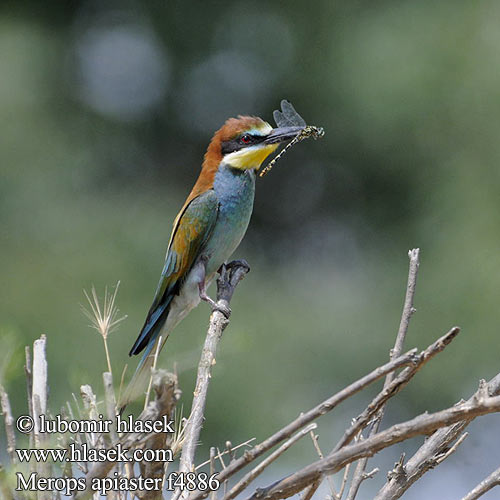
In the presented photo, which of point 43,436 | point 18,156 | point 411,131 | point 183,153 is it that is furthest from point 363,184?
point 43,436

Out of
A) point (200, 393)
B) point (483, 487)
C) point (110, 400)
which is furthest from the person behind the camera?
point (200, 393)

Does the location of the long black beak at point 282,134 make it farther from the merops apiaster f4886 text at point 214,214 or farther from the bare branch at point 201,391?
the bare branch at point 201,391

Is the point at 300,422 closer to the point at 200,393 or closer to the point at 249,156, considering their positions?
the point at 200,393

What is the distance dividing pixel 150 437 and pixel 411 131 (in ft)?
16.5

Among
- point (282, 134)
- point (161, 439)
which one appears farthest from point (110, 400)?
point (282, 134)

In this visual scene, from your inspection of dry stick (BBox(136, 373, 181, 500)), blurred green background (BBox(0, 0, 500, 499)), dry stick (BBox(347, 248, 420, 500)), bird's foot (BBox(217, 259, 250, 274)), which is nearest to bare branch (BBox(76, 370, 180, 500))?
dry stick (BBox(136, 373, 181, 500))

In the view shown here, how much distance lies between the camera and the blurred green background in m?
4.51

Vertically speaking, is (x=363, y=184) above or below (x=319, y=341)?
above

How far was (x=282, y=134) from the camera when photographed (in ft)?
7.20

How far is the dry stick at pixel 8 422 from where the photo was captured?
867 mm

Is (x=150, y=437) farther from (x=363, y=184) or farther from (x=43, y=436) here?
(x=363, y=184)

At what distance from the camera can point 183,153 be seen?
19.9 ft

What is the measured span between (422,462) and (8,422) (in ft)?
1.63

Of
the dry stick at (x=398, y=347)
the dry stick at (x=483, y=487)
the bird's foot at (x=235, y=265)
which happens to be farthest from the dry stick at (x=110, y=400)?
the bird's foot at (x=235, y=265)
